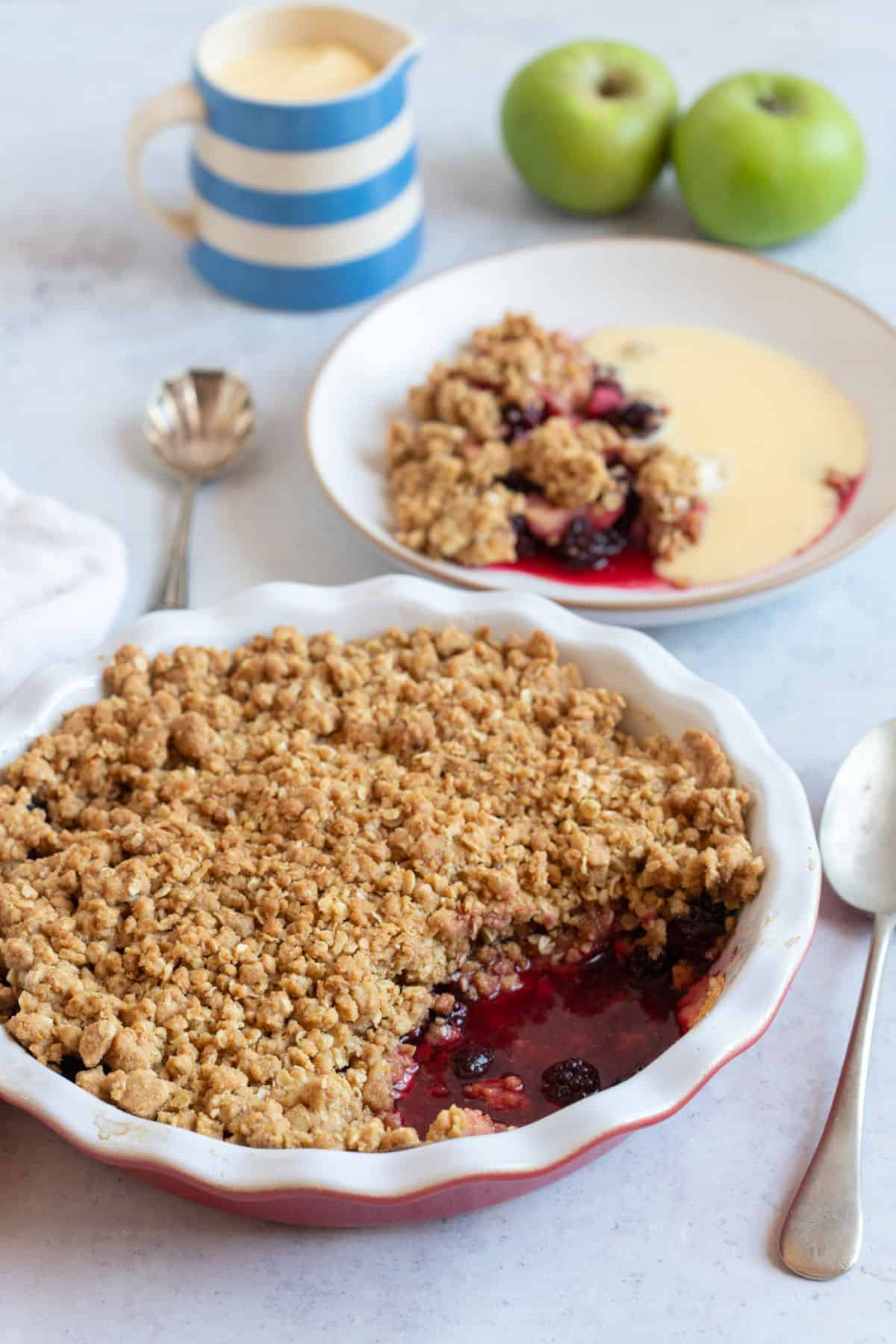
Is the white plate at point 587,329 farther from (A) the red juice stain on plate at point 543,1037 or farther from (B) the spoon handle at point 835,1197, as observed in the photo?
(B) the spoon handle at point 835,1197

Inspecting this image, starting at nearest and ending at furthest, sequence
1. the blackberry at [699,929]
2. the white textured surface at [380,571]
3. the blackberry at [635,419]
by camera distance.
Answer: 1. the white textured surface at [380,571]
2. the blackberry at [699,929]
3. the blackberry at [635,419]

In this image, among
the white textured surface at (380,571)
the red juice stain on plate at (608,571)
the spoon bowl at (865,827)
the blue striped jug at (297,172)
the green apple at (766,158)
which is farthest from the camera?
the green apple at (766,158)

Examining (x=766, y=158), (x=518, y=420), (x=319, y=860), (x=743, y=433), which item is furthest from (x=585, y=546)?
(x=766, y=158)

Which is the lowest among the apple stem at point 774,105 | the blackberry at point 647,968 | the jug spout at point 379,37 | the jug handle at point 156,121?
the blackberry at point 647,968

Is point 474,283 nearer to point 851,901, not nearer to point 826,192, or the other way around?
point 826,192

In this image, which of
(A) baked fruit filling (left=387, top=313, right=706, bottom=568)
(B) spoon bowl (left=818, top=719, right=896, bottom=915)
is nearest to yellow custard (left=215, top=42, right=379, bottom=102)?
(A) baked fruit filling (left=387, top=313, right=706, bottom=568)

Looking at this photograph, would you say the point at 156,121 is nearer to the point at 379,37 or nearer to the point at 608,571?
the point at 379,37

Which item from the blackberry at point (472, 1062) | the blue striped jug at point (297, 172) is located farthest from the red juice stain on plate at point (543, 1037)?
the blue striped jug at point (297, 172)

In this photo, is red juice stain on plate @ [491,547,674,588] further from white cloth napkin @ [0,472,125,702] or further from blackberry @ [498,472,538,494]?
white cloth napkin @ [0,472,125,702]
